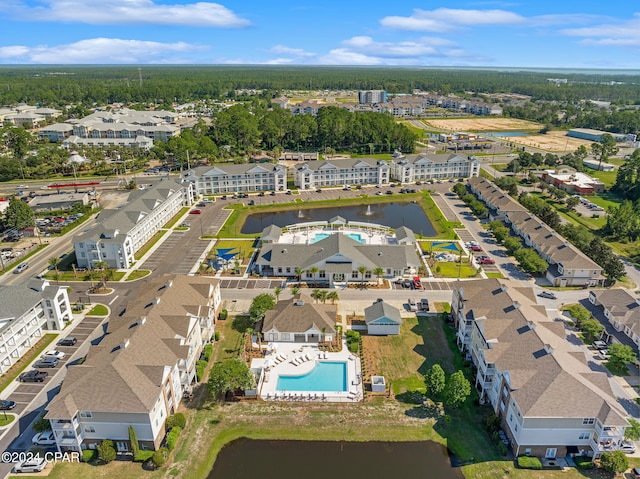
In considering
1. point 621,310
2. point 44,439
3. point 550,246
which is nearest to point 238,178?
point 550,246

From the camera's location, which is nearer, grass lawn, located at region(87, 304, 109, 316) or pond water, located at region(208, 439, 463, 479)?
pond water, located at region(208, 439, 463, 479)

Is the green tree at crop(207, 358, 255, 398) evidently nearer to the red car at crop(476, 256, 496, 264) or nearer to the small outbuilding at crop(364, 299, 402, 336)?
the small outbuilding at crop(364, 299, 402, 336)

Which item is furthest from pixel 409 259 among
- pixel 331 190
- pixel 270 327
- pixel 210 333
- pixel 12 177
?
pixel 12 177

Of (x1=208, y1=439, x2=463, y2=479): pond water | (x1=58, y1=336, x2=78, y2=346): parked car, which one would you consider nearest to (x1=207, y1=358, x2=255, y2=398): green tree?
(x1=208, y1=439, x2=463, y2=479): pond water

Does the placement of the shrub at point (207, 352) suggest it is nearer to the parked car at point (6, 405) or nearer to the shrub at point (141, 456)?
the shrub at point (141, 456)

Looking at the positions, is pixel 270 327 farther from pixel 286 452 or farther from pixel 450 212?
pixel 450 212

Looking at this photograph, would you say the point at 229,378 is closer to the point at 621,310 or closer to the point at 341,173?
the point at 621,310
